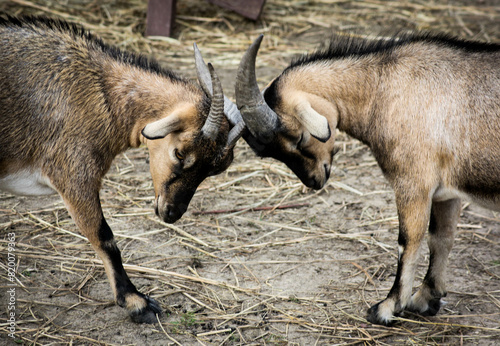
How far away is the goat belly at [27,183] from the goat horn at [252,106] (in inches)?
58.3

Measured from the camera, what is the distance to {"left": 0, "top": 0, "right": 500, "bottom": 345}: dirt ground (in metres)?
4.06

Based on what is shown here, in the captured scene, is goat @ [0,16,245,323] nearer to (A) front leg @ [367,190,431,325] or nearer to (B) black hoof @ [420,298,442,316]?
(A) front leg @ [367,190,431,325]

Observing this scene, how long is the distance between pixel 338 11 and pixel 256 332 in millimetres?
7542

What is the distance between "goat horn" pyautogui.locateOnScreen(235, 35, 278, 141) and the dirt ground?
4.32 ft

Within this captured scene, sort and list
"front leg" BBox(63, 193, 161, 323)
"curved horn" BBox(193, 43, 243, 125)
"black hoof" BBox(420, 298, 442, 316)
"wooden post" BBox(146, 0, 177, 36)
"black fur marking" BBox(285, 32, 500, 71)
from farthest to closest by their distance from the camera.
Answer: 1. "wooden post" BBox(146, 0, 177, 36)
2. "black hoof" BBox(420, 298, 442, 316)
3. "black fur marking" BBox(285, 32, 500, 71)
4. "curved horn" BBox(193, 43, 243, 125)
5. "front leg" BBox(63, 193, 161, 323)

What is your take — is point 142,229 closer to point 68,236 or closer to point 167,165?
point 68,236

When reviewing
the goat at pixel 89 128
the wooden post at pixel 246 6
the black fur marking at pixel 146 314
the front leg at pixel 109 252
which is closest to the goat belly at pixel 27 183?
the goat at pixel 89 128

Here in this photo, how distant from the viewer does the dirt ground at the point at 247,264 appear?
4.06 m

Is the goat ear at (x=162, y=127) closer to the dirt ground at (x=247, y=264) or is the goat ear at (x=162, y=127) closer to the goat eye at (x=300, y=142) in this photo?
the goat eye at (x=300, y=142)

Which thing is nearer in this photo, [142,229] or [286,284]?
[286,284]

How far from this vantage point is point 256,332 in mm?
4066

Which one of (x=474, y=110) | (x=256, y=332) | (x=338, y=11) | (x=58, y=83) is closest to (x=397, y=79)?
(x=474, y=110)

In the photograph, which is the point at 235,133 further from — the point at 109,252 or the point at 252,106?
the point at 109,252

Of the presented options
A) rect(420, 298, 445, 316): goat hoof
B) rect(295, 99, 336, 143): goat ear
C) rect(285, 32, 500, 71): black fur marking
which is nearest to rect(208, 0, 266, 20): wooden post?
rect(285, 32, 500, 71): black fur marking
